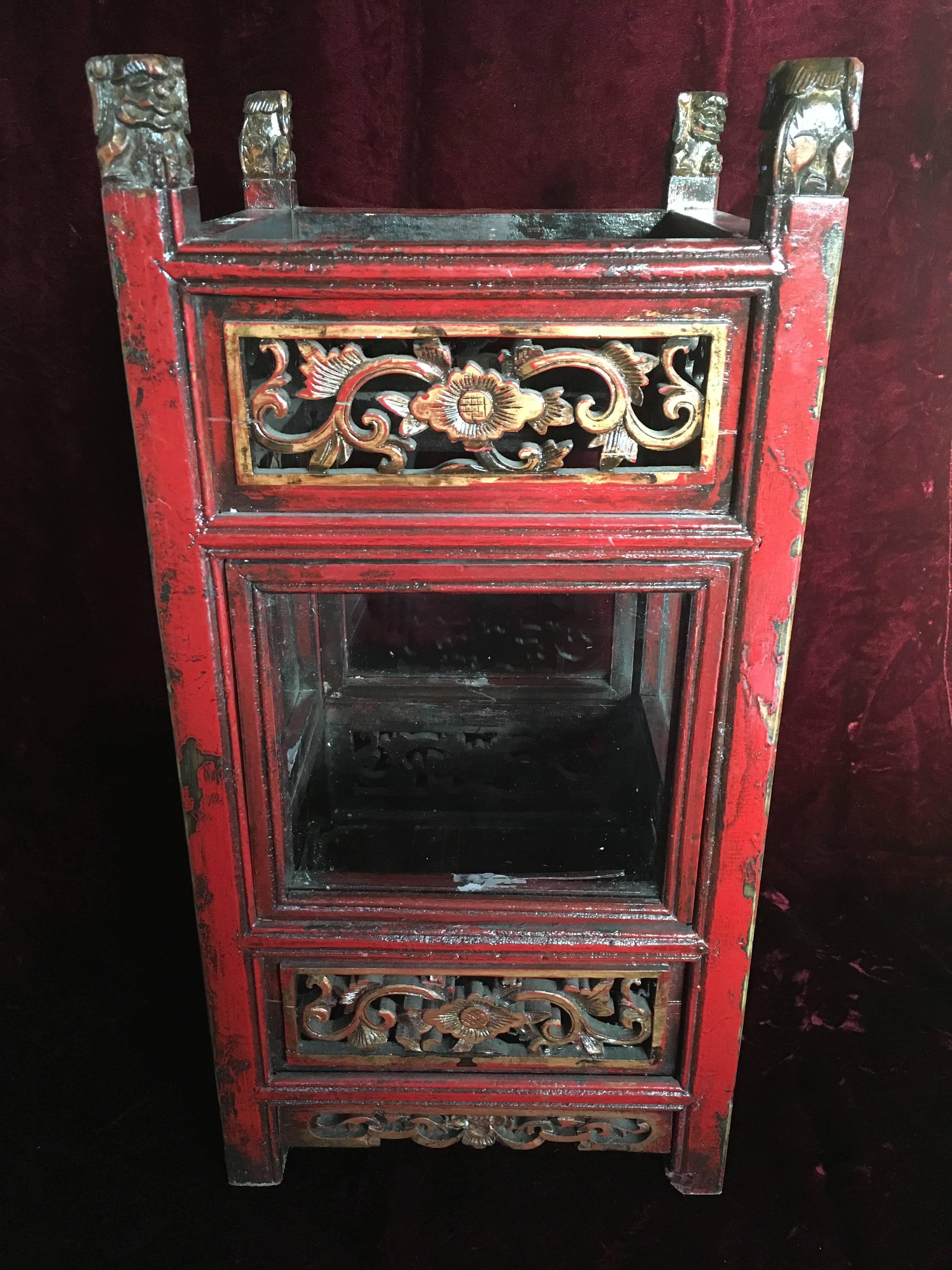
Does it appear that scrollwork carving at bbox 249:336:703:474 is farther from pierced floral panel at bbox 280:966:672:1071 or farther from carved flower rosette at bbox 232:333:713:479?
pierced floral panel at bbox 280:966:672:1071

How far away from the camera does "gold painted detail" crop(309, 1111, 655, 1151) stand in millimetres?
1164

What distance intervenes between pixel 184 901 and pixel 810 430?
1.19 m

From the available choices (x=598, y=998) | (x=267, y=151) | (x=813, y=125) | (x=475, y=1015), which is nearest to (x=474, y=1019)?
(x=475, y=1015)

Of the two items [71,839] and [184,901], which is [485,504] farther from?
[71,839]

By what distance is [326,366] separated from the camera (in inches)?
34.1

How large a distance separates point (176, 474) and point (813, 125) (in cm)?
57

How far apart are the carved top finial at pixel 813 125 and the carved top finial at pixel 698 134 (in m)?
0.52

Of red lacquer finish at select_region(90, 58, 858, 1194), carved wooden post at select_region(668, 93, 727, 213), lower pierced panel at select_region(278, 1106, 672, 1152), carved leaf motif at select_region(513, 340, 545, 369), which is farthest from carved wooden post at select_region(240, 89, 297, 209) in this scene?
lower pierced panel at select_region(278, 1106, 672, 1152)

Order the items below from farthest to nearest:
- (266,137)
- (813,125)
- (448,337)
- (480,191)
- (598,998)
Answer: (480,191) → (266,137) → (598,998) → (448,337) → (813,125)

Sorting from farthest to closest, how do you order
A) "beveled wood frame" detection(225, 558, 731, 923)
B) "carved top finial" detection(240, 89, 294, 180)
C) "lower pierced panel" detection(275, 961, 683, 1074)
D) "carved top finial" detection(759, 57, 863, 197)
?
1. "carved top finial" detection(240, 89, 294, 180)
2. "lower pierced panel" detection(275, 961, 683, 1074)
3. "beveled wood frame" detection(225, 558, 731, 923)
4. "carved top finial" detection(759, 57, 863, 197)

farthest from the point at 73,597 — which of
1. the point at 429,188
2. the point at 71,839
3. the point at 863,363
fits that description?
the point at 863,363

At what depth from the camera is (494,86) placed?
1.36 m

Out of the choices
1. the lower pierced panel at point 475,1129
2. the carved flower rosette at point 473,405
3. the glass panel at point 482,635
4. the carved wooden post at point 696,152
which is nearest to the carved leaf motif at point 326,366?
the carved flower rosette at point 473,405

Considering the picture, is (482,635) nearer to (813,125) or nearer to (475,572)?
(475,572)
